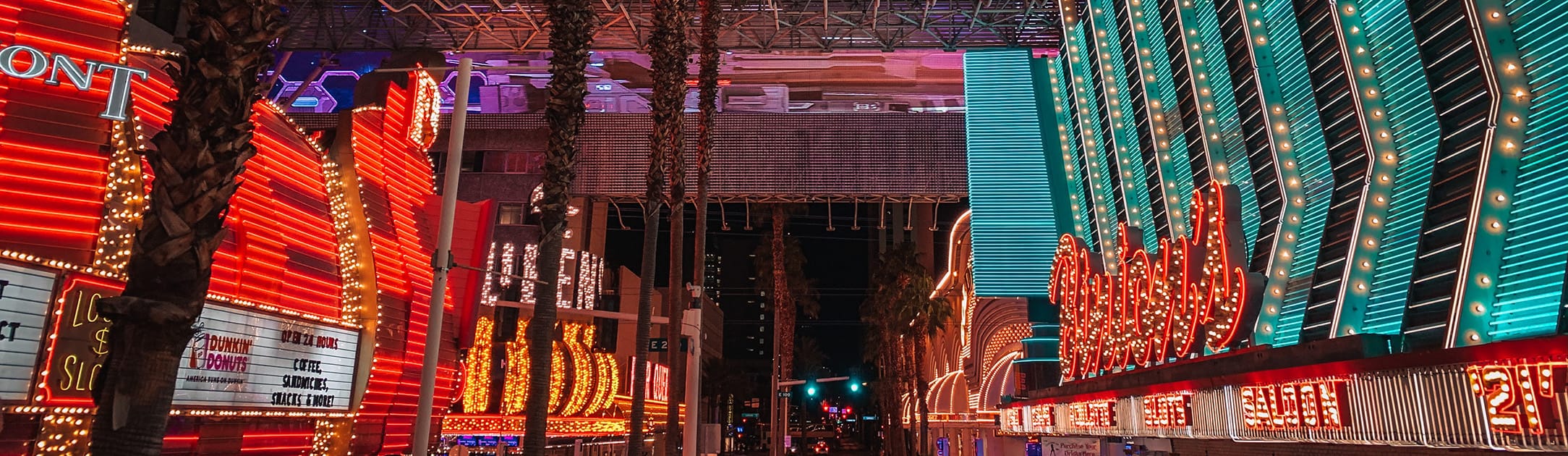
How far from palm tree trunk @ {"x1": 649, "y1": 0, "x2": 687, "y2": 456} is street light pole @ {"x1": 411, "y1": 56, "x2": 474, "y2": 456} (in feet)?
21.8

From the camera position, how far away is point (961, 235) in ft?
123

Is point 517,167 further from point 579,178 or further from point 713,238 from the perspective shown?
point 713,238

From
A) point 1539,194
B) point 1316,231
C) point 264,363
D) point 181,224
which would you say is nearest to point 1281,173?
point 1316,231

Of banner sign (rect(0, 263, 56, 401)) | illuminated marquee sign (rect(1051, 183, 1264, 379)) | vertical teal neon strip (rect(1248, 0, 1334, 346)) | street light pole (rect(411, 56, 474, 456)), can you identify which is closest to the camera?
banner sign (rect(0, 263, 56, 401))

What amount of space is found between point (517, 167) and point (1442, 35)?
3052 centimetres

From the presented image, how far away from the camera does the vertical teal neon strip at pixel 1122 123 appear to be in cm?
2067

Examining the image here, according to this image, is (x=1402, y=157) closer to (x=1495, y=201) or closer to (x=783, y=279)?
(x=1495, y=201)

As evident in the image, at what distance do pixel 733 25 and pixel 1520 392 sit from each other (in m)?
21.4

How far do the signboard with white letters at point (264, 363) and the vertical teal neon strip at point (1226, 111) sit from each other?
42.6 feet

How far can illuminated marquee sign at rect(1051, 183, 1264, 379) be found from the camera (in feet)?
44.1

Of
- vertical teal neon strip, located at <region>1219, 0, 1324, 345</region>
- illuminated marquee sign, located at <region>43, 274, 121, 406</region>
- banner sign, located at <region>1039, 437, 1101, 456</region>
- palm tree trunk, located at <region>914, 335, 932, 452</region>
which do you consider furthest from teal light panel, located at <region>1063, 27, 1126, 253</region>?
palm tree trunk, located at <region>914, 335, 932, 452</region>

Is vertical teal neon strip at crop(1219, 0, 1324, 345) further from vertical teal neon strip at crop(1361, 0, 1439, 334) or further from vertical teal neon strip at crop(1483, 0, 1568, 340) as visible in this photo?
vertical teal neon strip at crop(1483, 0, 1568, 340)

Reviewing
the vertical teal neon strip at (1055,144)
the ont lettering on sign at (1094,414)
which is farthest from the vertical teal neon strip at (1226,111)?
the vertical teal neon strip at (1055,144)

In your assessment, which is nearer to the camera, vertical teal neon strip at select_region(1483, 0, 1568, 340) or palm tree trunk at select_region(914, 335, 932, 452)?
vertical teal neon strip at select_region(1483, 0, 1568, 340)
